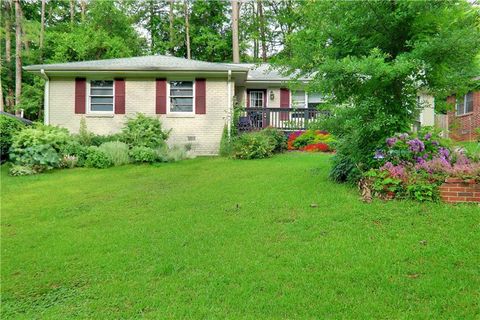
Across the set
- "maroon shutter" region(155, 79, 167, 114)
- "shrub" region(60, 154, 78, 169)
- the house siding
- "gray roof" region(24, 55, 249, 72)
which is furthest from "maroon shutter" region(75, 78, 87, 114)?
"shrub" region(60, 154, 78, 169)

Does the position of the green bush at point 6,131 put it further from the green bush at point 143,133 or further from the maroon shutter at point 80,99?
the green bush at point 143,133

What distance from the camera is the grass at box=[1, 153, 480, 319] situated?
2906mm

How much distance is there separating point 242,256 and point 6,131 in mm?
10327

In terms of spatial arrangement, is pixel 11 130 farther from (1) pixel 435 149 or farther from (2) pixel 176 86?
(1) pixel 435 149

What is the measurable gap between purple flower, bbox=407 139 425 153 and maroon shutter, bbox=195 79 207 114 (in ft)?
28.2

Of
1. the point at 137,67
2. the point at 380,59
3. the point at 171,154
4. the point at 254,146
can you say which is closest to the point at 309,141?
the point at 254,146

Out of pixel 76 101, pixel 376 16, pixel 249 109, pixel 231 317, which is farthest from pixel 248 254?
pixel 76 101

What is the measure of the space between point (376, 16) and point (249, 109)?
25.5ft

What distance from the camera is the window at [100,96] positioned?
13.3m

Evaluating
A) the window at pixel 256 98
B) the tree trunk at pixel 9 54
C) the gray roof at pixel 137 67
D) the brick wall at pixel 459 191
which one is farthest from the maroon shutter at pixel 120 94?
the tree trunk at pixel 9 54

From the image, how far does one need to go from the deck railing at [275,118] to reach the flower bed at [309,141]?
56 cm

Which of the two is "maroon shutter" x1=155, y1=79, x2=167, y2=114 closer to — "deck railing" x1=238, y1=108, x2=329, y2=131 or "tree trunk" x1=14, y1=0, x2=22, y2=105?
"deck railing" x1=238, y1=108, x2=329, y2=131

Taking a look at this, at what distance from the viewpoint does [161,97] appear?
1315 cm

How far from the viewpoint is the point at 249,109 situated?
1325 cm
